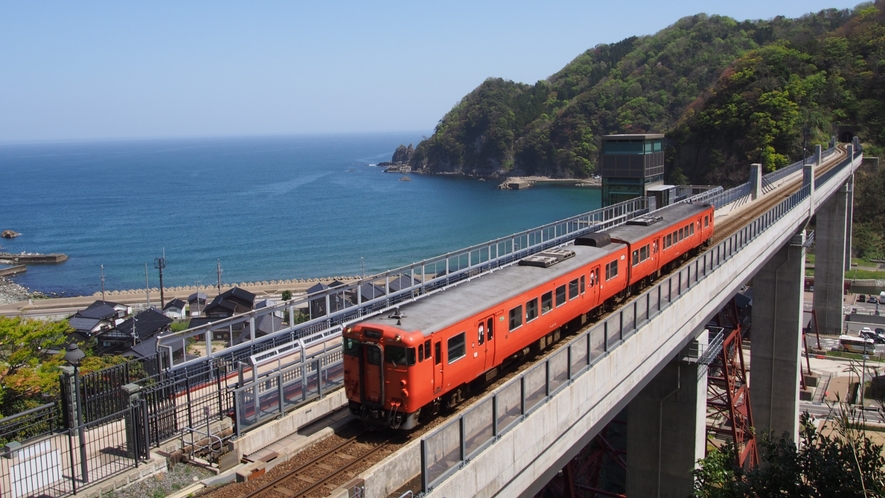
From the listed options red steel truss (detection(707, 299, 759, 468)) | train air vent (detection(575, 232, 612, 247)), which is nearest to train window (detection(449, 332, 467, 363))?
train air vent (detection(575, 232, 612, 247))

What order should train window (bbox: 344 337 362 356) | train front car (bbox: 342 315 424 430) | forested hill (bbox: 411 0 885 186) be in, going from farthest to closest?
forested hill (bbox: 411 0 885 186) → train window (bbox: 344 337 362 356) → train front car (bbox: 342 315 424 430)

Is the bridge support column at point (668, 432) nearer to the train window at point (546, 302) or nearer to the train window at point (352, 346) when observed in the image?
the train window at point (546, 302)

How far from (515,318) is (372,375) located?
3.34m

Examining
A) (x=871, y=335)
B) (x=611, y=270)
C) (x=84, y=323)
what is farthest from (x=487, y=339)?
(x=871, y=335)

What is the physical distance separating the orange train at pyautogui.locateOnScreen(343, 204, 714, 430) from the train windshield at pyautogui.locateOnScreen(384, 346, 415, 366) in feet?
0.05

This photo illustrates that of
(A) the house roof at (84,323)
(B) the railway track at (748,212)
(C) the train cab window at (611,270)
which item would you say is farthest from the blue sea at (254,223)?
(C) the train cab window at (611,270)

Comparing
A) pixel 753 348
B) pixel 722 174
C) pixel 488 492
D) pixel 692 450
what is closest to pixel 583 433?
pixel 488 492

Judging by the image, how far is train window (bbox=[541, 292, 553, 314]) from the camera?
13.2 metres

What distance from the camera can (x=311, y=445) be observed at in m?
9.80

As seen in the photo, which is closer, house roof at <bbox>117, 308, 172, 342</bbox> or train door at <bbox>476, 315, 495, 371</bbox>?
train door at <bbox>476, 315, 495, 371</bbox>

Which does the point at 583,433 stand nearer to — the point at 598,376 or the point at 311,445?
the point at 598,376

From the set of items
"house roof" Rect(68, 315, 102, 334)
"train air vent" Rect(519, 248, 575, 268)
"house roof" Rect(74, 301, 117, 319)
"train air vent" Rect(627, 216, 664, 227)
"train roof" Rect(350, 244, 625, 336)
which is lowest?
"house roof" Rect(68, 315, 102, 334)

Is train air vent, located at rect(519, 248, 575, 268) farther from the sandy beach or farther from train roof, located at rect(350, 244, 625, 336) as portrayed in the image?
the sandy beach

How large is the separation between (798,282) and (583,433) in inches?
869
